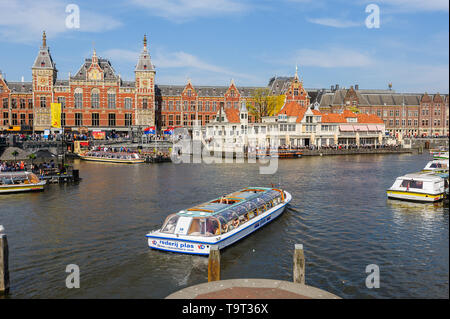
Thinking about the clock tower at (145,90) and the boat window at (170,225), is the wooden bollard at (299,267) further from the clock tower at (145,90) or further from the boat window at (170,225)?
the clock tower at (145,90)

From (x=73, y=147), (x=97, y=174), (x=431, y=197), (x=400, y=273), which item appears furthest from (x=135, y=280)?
(x=73, y=147)

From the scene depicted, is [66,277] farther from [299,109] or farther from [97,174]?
[299,109]

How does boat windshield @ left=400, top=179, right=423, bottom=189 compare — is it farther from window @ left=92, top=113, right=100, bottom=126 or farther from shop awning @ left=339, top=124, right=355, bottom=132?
window @ left=92, top=113, right=100, bottom=126

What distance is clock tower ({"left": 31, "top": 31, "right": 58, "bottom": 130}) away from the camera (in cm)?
10444

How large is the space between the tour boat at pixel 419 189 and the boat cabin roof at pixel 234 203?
12.0 metres

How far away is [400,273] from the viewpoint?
63.4ft

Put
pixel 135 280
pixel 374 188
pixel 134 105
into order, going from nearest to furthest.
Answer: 1. pixel 135 280
2. pixel 374 188
3. pixel 134 105

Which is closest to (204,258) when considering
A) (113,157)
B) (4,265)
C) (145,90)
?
(4,265)

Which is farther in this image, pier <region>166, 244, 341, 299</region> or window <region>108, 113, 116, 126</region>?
window <region>108, 113, 116, 126</region>

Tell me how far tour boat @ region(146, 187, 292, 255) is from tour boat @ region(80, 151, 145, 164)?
160 feet

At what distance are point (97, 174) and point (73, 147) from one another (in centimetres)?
3678

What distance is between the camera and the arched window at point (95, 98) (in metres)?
107

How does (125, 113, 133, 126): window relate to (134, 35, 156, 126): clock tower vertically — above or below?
below

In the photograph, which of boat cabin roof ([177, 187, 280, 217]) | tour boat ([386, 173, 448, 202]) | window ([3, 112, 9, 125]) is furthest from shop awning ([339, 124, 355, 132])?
window ([3, 112, 9, 125])
